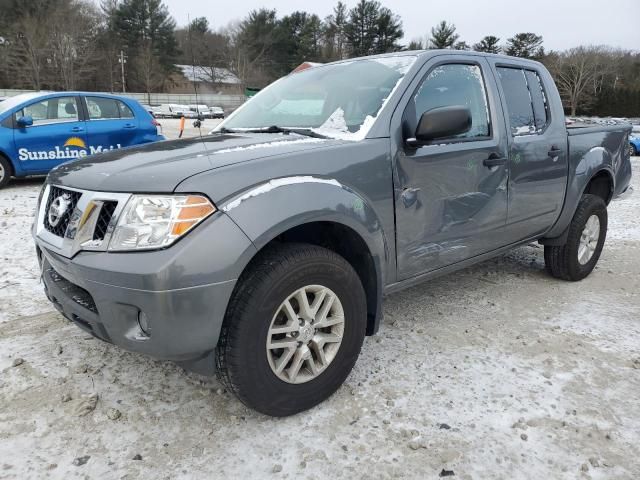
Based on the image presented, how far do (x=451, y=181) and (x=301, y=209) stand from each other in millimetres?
1127

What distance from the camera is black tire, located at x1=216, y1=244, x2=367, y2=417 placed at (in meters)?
1.99

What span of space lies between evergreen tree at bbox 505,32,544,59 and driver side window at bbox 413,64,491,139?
66432 millimetres

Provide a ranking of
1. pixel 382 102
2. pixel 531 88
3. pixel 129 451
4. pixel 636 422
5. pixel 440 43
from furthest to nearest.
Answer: pixel 440 43, pixel 531 88, pixel 382 102, pixel 636 422, pixel 129 451

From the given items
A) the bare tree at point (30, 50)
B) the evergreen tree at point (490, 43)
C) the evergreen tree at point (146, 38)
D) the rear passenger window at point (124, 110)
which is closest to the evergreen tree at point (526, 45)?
the evergreen tree at point (490, 43)

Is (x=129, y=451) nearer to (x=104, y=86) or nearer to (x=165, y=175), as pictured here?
(x=165, y=175)

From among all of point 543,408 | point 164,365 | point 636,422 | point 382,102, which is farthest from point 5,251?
point 636,422

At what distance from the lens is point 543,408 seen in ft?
7.82

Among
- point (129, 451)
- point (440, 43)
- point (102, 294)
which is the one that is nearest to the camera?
point (102, 294)

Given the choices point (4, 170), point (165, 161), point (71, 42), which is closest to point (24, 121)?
point (4, 170)

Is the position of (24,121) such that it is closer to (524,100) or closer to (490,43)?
(524,100)

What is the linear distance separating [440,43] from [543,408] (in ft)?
210

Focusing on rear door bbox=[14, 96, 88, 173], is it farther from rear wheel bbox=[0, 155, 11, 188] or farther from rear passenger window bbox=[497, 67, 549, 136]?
rear passenger window bbox=[497, 67, 549, 136]

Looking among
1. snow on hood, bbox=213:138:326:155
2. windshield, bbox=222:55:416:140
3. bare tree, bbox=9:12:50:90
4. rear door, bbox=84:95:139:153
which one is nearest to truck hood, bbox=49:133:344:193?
snow on hood, bbox=213:138:326:155

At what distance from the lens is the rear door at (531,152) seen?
3320 millimetres
